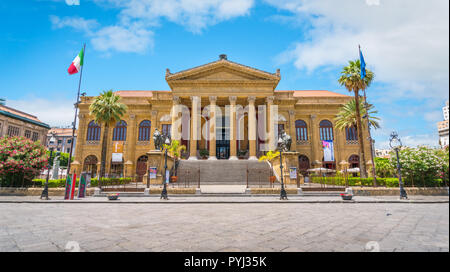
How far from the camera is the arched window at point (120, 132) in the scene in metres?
38.3

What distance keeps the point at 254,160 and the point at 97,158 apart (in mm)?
25693

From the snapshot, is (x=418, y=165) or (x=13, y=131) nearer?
(x=418, y=165)

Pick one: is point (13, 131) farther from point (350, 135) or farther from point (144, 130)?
point (350, 135)

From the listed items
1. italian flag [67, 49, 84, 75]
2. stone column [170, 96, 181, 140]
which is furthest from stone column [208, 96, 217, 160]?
italian flag [67, 49, 84, 75]

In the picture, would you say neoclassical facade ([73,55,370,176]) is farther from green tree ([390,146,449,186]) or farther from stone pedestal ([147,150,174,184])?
green tree ([390,146,449,186])

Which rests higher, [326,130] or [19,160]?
[326,130]

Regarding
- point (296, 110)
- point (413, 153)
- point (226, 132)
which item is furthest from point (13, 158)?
point (296, 110)

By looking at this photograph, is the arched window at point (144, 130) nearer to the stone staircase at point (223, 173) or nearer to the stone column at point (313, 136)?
the stone staircase at point (223, 173)

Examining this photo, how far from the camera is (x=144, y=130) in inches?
1517

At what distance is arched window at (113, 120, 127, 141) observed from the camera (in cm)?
3826

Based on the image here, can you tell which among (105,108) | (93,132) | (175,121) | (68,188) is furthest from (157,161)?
(93,132)

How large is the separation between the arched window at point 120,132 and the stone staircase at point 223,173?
15438mm

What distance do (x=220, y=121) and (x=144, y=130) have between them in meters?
12.8
